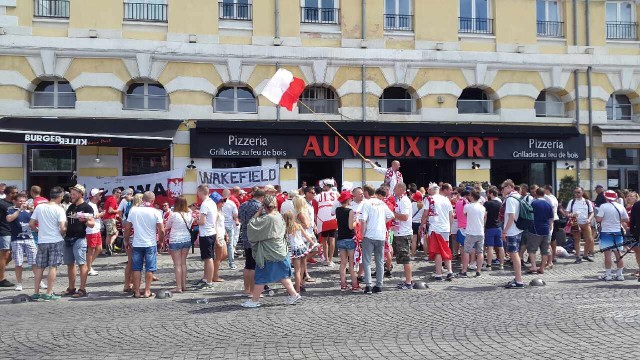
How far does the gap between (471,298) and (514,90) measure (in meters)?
13.9

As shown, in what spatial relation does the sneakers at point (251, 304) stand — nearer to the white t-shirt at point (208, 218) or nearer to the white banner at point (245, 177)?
the white t-shirt at point (208, 218)

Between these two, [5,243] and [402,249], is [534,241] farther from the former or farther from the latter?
[5,243]

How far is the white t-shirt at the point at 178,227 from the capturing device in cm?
1144

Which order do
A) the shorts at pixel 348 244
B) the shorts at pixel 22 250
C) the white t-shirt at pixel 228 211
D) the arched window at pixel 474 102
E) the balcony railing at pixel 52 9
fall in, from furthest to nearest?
the arched window at pixel 474 102
the balcony railing at pixel 52 9
the white t-shirt at pixel 228 211
the shorts at pixel 22 250
the shorts at pixel 348 244

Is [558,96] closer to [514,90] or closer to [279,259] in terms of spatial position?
[514,90]

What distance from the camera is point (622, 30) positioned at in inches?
939

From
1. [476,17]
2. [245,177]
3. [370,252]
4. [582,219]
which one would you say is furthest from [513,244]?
[476,17]

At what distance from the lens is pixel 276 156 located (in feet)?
68.5

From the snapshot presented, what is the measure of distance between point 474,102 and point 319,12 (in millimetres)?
6769

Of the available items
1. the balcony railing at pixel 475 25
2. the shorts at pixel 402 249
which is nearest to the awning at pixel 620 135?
the balcony railing at pixel 475 25

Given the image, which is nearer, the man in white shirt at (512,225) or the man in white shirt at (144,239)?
the man in white shirt at (144,239)

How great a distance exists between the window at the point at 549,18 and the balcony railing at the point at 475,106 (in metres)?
3.58

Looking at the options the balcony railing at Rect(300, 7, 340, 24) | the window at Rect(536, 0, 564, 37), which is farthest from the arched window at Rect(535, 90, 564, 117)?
the balcony railing at Rect(300, 7, 340, 24)

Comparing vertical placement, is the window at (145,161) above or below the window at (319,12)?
below
